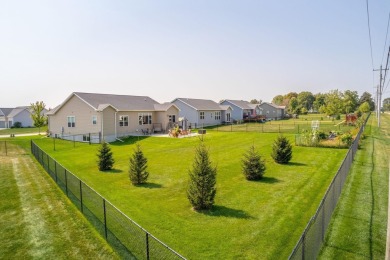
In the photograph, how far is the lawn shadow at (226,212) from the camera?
1033 cm

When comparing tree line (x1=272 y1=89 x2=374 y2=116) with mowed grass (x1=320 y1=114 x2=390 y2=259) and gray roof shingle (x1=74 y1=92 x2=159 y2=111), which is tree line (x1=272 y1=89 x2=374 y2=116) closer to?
gray roof shingle (x1=74 y1=92 x2=159 y2=111)

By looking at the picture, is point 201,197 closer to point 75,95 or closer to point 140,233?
point 140,233

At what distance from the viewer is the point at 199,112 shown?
167 ft

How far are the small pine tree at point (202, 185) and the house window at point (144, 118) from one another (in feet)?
92.8

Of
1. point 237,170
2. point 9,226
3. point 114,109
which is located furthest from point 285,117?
point 9,226

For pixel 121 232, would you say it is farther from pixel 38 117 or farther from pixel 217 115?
pixel 217 115

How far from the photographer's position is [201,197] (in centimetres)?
1092

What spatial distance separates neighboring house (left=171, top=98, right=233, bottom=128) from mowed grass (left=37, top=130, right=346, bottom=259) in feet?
91.6

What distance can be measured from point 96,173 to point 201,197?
9.62m

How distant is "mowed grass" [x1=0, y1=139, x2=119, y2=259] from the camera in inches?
313

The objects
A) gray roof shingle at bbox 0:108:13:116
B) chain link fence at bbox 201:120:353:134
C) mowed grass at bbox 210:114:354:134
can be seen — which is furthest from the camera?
gray roof shingle at bbox 0:108:13:116

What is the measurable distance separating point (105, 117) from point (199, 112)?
21.4 metres

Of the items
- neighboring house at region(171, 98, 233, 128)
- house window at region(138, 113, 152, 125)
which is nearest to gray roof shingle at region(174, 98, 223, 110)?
neighboring house at region(171, 98, 233, 128)

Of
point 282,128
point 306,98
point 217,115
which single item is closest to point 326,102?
point 306,98
